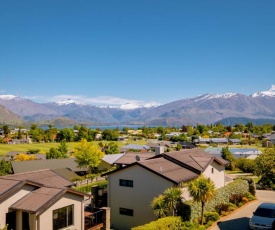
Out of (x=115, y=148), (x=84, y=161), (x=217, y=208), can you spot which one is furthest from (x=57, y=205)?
(x=115, y=148)

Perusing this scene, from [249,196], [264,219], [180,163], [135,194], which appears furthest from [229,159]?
[264,219]

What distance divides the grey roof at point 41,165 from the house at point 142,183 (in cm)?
3567

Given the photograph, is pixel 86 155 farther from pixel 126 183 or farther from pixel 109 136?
pixel 109 136

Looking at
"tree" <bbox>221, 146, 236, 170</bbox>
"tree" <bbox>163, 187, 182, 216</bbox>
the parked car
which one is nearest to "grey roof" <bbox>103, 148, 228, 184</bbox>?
"tree" <bbox>163, 187, 182, 216</bbox>

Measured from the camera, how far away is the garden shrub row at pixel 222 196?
94.0 ft

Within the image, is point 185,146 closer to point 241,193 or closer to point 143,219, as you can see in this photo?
point 241,193

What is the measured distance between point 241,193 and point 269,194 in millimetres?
7757

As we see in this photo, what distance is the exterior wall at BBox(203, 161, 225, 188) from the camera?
3709 cm

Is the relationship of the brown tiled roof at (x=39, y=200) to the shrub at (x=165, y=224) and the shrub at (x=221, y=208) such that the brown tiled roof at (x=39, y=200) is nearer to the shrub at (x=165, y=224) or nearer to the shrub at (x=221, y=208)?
the shrub at (x=165, y=224)

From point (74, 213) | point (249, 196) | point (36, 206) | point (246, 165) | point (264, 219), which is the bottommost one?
point (246, 165)

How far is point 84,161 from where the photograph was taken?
7094 centimetres

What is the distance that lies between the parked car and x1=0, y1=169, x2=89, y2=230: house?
46.2 feet

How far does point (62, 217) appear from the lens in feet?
78.1

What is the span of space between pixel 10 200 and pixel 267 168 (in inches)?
1487
